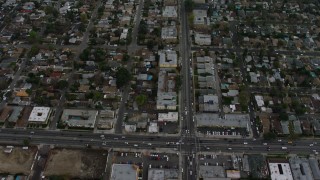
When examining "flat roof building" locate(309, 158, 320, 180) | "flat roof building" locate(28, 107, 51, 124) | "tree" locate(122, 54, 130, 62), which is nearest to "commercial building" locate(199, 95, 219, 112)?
"flat roof building" locate(309, 158, 320, 180)

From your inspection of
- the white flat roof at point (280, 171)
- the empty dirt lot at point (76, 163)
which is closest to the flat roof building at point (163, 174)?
the empty dirt lot at point (76, 163)

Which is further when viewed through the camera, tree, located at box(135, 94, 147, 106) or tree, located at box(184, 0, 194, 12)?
tree, located at box(184, 0, 194, 12)

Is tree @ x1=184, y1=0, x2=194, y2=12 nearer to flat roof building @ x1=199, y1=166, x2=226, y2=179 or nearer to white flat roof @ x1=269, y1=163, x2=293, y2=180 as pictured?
flat roof building @ x1=199, y1=166, x2=226, y2=179

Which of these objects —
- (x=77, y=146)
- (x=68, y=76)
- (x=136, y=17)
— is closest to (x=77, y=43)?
(x=68, y=76)

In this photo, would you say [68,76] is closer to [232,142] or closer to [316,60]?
[232,142]

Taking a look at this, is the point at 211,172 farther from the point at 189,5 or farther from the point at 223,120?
the point at 189,5

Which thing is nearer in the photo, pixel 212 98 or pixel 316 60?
pixel 212 98

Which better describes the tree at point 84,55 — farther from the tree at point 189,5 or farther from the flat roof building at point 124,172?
the tree at point 189,5
